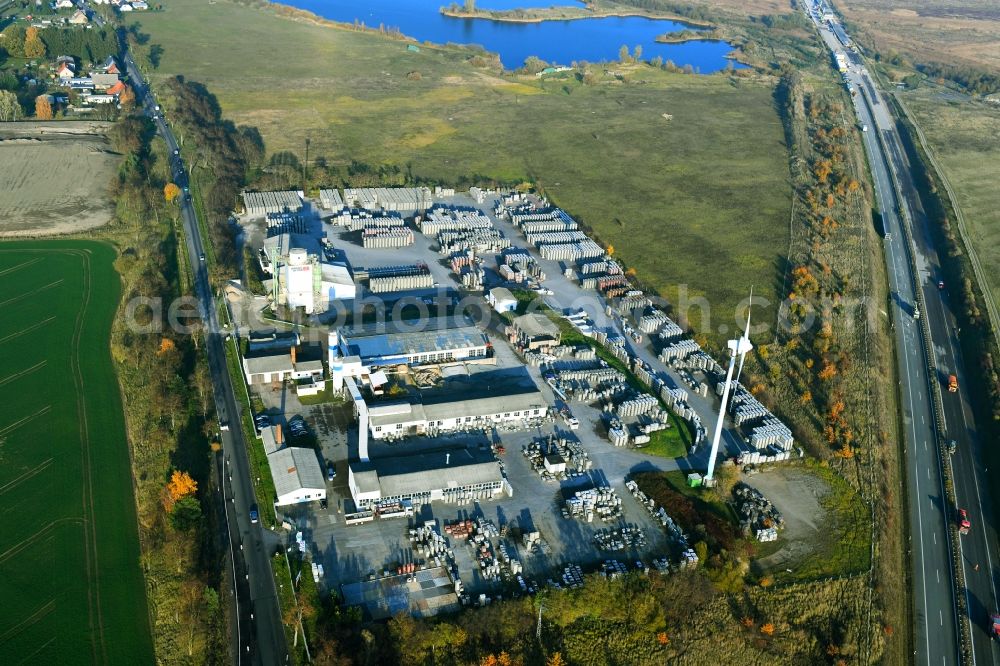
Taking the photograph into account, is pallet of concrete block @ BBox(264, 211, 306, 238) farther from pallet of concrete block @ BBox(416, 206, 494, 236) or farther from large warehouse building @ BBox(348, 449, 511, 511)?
large warehouse building @ BBox(348, 449, 511, 511)

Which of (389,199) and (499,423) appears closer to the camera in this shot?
(499,423)

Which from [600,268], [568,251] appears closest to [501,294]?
[600,268]

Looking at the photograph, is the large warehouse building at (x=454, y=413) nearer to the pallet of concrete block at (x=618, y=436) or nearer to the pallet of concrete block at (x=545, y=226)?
the pallet of concrete block at (x=618, y=436)

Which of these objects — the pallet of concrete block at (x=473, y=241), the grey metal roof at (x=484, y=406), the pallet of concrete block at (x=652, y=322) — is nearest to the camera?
the grey metal roof at (x=484, y=406)

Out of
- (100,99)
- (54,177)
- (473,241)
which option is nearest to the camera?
(473,241)

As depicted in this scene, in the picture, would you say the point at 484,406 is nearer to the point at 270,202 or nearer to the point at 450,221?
the point at 450,221

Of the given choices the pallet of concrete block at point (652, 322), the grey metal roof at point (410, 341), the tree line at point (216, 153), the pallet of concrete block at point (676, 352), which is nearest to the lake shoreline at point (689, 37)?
the tree line at point (216, 153)
